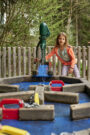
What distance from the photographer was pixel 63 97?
6.22ft

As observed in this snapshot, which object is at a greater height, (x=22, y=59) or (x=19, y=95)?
(x=22, y=59)

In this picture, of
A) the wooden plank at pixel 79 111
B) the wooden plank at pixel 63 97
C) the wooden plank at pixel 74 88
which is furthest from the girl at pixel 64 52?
the wooden plank at pixel 79 111

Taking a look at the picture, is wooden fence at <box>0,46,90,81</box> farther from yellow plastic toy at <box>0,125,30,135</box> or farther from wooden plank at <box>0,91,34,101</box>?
yellow plastic toy at <box>0,125,30,135</box>

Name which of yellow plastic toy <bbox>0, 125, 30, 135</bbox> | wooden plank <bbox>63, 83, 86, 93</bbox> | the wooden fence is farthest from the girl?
yellow plastic toy <bbox>0, 125, 30, 135</bbox>

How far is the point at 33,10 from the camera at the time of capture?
21.3 feet

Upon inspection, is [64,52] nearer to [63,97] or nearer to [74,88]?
[74,88]

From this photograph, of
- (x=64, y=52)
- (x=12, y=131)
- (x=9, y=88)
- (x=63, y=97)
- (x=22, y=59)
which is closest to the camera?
(x=12, y=131)

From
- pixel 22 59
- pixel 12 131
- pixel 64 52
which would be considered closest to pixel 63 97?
pixel 12 131

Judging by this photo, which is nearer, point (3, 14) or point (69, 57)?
point (69, 57)

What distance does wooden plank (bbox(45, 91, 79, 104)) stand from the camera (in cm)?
186

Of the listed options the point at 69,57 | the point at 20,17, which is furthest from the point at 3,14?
the point at 69,57

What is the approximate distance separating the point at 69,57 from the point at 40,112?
277 centimetres

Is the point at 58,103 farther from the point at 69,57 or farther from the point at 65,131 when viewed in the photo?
the point at 69,57

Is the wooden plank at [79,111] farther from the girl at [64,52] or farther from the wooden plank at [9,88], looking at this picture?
the girl at [64,52]
